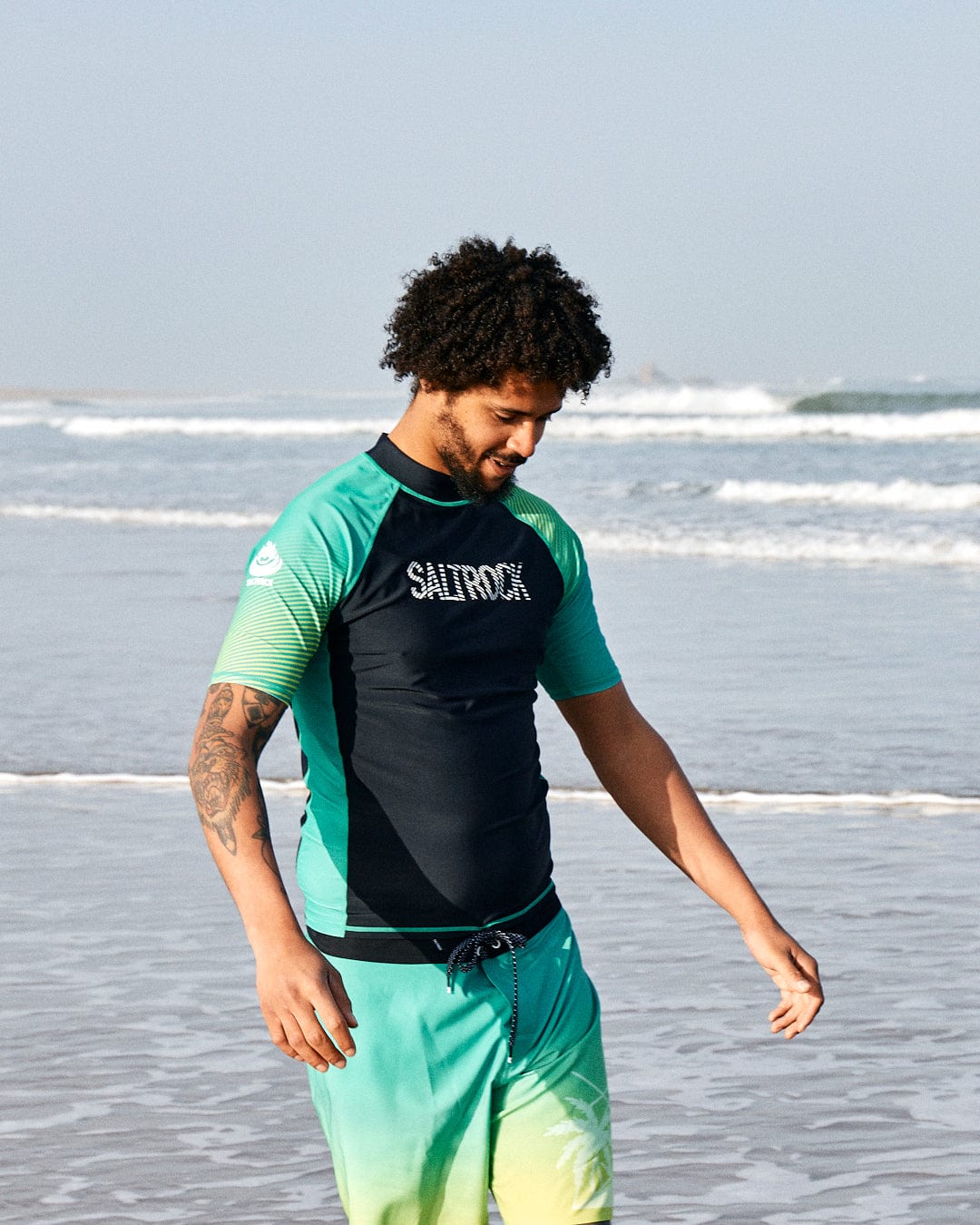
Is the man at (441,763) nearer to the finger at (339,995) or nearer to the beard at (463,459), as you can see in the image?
the beard at (463,459)

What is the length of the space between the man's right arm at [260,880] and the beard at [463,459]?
0.43 metres

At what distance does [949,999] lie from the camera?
5043 mm

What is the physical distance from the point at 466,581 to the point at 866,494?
23090 mm

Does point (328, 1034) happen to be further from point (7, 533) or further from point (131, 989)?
point (7, 533)

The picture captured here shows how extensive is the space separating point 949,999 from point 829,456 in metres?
29.5

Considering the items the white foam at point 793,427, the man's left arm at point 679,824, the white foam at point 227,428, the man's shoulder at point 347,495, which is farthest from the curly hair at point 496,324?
the white foam at point 227,428

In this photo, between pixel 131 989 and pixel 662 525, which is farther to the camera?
pixel 662 525

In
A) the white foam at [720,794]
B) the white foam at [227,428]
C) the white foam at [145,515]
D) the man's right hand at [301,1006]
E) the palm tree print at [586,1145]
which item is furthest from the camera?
the white foam at [227,428]

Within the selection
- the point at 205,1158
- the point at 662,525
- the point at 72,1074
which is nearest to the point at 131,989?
the point at 72,1074

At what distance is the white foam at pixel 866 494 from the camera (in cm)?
2367

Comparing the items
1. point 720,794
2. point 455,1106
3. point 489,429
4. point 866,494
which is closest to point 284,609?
point 489,429

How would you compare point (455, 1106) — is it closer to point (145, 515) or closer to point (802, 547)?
point (802, 547)

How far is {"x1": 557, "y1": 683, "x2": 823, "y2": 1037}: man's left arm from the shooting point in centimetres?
269

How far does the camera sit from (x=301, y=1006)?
6.92 feet
